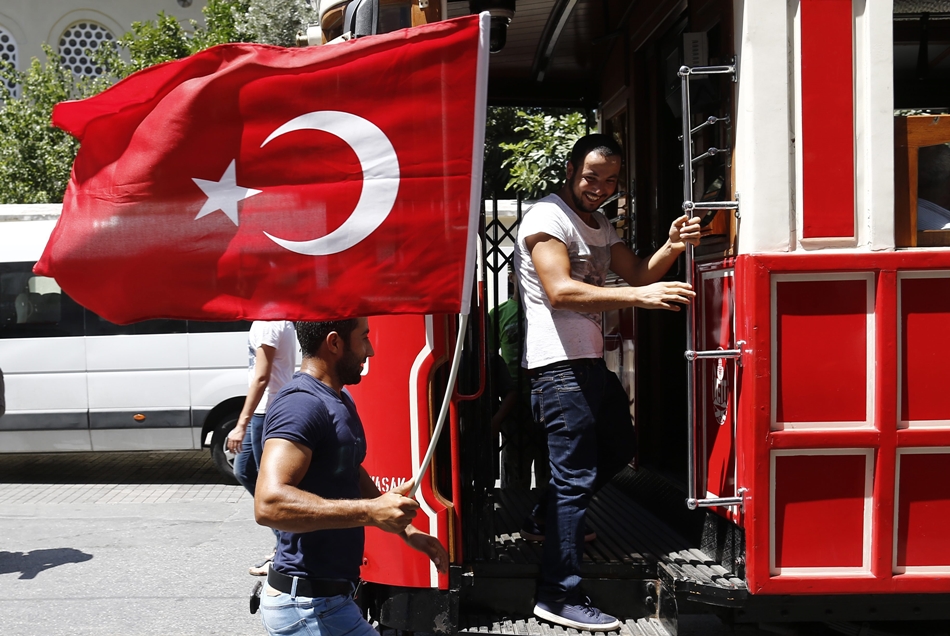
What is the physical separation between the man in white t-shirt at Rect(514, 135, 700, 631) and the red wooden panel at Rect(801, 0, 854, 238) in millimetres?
458

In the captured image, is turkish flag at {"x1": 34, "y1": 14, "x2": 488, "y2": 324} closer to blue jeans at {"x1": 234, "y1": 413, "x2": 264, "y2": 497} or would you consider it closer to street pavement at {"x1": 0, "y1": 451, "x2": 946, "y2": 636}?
street pavement at {"x1": 0, "y1": 451, "x2": 946, "y2": 636}

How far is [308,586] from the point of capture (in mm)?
2621

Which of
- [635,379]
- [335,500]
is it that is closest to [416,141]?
[335,500]

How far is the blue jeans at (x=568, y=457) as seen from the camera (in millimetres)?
3715

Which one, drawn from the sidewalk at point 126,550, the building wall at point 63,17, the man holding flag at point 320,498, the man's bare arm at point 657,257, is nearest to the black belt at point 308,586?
the man holding flag at point 320,498

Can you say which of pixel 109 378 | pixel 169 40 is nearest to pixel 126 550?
pixel 109 378

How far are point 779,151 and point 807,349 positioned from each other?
0.68m

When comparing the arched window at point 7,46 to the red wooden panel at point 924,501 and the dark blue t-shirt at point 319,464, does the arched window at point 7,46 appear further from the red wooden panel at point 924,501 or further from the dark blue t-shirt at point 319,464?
the red wooden panel at point 924,501

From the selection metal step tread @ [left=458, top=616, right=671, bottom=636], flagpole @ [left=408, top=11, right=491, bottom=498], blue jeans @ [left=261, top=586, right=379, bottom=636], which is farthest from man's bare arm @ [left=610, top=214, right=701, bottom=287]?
blue jeans @ [left=261, top=586, right=379, bottom=636]

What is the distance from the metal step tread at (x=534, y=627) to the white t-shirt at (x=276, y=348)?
2197 millimetres

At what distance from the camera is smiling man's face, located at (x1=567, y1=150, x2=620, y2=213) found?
12.9 feet

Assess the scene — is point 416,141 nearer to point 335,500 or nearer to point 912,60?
point 335,500

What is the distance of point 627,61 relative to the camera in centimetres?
529

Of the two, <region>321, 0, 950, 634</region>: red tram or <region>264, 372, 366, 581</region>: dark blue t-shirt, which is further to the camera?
<region>321, 0, 950, 634</region>: red tram
